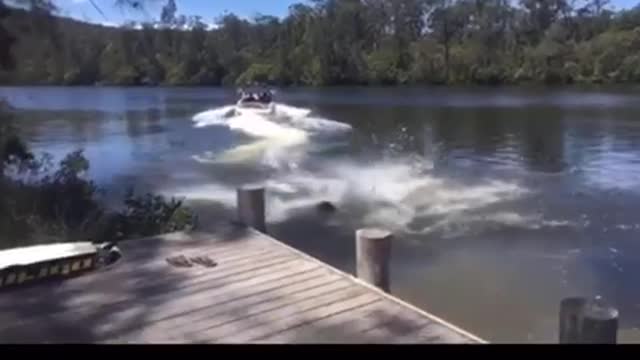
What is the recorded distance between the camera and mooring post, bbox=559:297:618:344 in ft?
10.5

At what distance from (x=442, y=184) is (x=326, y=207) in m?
3.54

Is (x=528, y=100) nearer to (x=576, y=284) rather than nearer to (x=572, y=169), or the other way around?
(x=572, y=169)

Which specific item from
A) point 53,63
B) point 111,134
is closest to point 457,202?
point 53,63

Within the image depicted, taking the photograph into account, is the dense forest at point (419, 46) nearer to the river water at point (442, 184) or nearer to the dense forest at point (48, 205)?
the river water at point (442, 184)

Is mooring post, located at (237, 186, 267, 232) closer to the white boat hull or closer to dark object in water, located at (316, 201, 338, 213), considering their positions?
dark object in water, located at (316, 201, 338, 213)

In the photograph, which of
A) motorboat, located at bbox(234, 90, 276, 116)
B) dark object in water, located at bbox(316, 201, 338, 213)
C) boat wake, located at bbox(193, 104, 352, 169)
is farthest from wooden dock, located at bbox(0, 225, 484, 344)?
motorboat, located at bbox(234, 90, 276, 116)

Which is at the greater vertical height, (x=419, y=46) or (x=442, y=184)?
(x=419, y=46)

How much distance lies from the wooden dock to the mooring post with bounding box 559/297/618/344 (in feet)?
1.90

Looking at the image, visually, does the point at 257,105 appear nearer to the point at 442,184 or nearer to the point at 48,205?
the point at 442,184

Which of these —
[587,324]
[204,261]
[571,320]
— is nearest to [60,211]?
[204,261]

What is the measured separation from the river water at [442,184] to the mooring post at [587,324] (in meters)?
3.49

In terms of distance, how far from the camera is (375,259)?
17.4ft

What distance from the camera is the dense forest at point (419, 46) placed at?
191 feet

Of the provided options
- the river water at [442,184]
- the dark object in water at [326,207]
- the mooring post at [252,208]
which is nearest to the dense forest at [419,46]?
the river water at [442,184]
